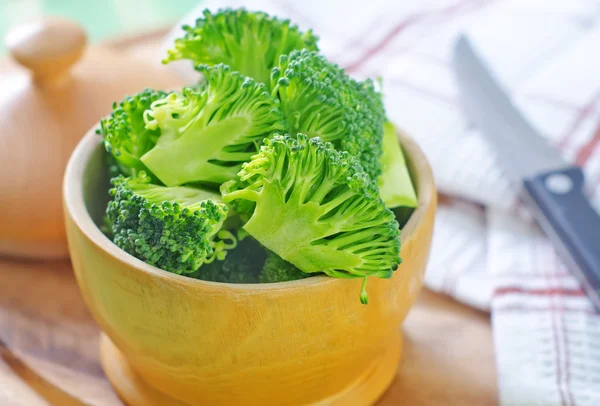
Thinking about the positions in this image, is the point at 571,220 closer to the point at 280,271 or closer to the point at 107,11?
the point at 280,271

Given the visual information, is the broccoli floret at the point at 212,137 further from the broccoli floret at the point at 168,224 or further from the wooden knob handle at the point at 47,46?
the wooden knob handle at the point at 47,46

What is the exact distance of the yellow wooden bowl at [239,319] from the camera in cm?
62

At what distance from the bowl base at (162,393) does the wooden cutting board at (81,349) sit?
1 cm

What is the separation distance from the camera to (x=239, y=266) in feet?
2.25

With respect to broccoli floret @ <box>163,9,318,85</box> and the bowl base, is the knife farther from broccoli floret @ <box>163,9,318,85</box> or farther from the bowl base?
broccoli floret @ <box>163,9,318,85</box>

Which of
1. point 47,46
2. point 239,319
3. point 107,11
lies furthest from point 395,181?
point 107,11

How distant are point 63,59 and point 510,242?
2.26 feet

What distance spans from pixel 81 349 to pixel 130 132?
0.32 meters

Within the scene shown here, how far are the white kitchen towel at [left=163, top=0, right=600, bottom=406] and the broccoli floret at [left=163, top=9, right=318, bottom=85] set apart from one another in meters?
0.40

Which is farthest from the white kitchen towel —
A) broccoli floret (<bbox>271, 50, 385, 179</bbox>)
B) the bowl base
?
broccoli floret (<bbox>271, 50, 385, 179</bbox>)

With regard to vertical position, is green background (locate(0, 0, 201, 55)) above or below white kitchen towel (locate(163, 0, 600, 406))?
below

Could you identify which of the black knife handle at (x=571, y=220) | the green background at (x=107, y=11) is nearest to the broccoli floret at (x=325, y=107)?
the black knife handle at (x=571, y=220)

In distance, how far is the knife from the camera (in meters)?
0.93

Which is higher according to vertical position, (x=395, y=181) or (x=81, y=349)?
(x=395, y=181)
